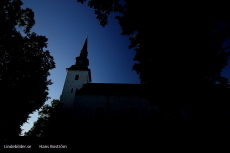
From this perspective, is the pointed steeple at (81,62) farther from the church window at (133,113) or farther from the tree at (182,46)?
the tree at (182,46)

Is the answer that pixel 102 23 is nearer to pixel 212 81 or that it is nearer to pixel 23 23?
pixel 212 81

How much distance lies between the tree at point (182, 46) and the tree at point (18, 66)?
694cm

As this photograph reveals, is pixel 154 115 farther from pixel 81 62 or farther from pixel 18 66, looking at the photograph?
pixel 81 62

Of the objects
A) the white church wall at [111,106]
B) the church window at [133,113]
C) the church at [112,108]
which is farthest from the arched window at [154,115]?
the church window at [133,113]

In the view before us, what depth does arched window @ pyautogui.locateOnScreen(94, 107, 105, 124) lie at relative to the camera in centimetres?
1245

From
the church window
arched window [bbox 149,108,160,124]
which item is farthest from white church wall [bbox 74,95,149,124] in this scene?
arched window [bbox 149,108,160,124]

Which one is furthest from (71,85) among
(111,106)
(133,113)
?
(133,113)

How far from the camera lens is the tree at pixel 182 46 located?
4.75 metres

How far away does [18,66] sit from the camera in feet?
27.6

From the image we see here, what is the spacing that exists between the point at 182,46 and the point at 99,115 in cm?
1122

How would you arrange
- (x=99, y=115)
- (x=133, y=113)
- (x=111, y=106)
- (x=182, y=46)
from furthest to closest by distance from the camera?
(x=111, y=106)
(x=133, y=113)
(x=99, y=115)
(x=182, y=46)

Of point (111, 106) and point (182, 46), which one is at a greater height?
point (182, 46)

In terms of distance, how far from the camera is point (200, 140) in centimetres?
479

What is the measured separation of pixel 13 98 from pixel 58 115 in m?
5.19
